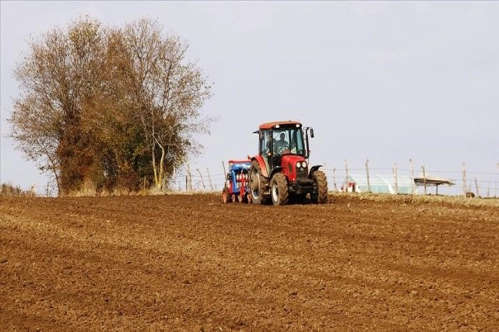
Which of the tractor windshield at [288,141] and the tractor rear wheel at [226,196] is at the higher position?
the tractor windshield at [288,141]

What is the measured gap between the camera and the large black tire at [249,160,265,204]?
25.5 metres

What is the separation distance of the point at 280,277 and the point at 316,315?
2500 mm

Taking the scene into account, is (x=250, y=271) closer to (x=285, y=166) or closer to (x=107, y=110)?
(x=285, y=166)

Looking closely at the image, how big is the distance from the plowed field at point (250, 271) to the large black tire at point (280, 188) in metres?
1.92

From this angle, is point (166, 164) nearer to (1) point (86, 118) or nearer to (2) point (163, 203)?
(1) point (86, 118)

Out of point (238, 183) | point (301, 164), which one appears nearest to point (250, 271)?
point (301, 164)

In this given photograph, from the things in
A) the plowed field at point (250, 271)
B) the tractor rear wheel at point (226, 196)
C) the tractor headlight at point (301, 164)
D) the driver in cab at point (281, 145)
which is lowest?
the plowed field at point (250, 271)

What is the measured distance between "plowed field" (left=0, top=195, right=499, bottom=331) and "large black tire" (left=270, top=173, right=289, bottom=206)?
1923 millimetres

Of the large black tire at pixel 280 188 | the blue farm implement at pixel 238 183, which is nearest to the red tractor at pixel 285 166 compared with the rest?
the large black tire at pixel 280 188

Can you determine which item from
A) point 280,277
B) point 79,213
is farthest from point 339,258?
point 79,213

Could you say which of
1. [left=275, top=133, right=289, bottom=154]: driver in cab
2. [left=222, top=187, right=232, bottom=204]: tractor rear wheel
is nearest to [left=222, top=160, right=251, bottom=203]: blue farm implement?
[left=222, top=187, right=232, bottom=204]: tractor rear wheel

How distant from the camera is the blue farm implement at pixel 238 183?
90.6 ft

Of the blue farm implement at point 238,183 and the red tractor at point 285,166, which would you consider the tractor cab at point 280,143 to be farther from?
the blue farm implement at point 238,183

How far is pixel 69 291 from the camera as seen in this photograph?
12383mm
